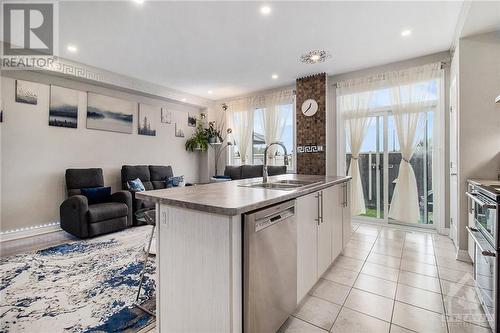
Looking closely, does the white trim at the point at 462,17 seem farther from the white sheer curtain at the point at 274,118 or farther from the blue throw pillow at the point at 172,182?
the blue throw pillow at the point at 172,182

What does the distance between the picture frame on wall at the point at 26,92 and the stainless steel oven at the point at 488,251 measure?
18.3ft

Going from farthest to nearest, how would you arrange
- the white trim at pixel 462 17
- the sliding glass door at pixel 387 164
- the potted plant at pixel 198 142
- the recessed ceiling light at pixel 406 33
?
the potted plant at pixel 198 142 < the sliding glass door at pixel 387 164 < the recessed ceiling light at pixel 406 33 < the white trim at pixel 462 17

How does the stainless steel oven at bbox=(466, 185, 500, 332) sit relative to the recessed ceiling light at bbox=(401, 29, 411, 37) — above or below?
below

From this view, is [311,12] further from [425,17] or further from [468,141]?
[468,141]

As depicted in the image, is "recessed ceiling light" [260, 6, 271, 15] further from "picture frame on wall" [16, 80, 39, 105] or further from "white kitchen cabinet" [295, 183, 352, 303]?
"picture frame on wall" [16, 80, 39, 105]

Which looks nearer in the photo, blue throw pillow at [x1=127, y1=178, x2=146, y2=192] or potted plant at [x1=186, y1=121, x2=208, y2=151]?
blue throw pillow at [x1=127, y1=178, x2=146, y2=192]

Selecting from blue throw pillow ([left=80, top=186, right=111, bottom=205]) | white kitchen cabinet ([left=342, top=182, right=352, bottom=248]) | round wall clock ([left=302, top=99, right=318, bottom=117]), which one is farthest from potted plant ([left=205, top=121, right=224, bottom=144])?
white kitchen cabinet ([left=342, top=182, right=352, bottom=248])

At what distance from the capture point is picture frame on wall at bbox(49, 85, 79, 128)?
3816 millimetres

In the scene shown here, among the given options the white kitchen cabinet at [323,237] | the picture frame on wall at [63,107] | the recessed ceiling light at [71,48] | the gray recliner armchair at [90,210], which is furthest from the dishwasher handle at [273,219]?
the picture frame on wall at [63,107]

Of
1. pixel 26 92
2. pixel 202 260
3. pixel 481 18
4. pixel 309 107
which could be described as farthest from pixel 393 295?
pixel 26 92

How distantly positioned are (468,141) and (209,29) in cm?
342

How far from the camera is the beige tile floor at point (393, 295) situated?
5.49ft

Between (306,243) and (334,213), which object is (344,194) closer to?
(334,213)

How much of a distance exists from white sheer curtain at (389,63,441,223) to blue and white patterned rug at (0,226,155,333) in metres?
4.03
